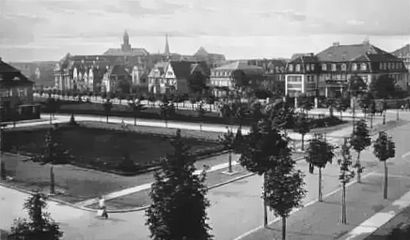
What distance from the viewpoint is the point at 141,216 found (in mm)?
8859

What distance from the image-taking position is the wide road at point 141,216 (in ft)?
26.8

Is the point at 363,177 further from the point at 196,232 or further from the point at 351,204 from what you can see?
the point at 196,232

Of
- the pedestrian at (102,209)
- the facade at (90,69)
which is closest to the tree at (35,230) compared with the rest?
the pedestrian at (102,209)

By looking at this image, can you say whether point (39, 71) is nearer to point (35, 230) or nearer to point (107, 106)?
point (35, 230)

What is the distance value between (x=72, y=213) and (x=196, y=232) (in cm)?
339

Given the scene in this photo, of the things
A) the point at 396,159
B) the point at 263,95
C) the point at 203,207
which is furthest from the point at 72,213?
the point at 263,95

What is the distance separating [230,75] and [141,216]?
83.2 feet

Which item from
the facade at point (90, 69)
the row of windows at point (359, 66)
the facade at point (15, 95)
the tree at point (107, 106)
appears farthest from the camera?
the row of windows at point (359, 66)

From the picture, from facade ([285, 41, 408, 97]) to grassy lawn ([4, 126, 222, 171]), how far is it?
9.03 metres

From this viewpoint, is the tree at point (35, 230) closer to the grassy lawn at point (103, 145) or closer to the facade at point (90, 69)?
the facade at point (90, 69)

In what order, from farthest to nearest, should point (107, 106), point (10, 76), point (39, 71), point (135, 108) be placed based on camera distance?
1. point (135, 108)
2. point (107, 106)
3. point (39, 71)
4. point (10, 76)

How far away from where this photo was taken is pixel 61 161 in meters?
10.3

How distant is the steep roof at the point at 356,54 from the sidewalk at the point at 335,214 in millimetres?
10652

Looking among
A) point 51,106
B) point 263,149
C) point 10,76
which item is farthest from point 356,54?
point 10,76
